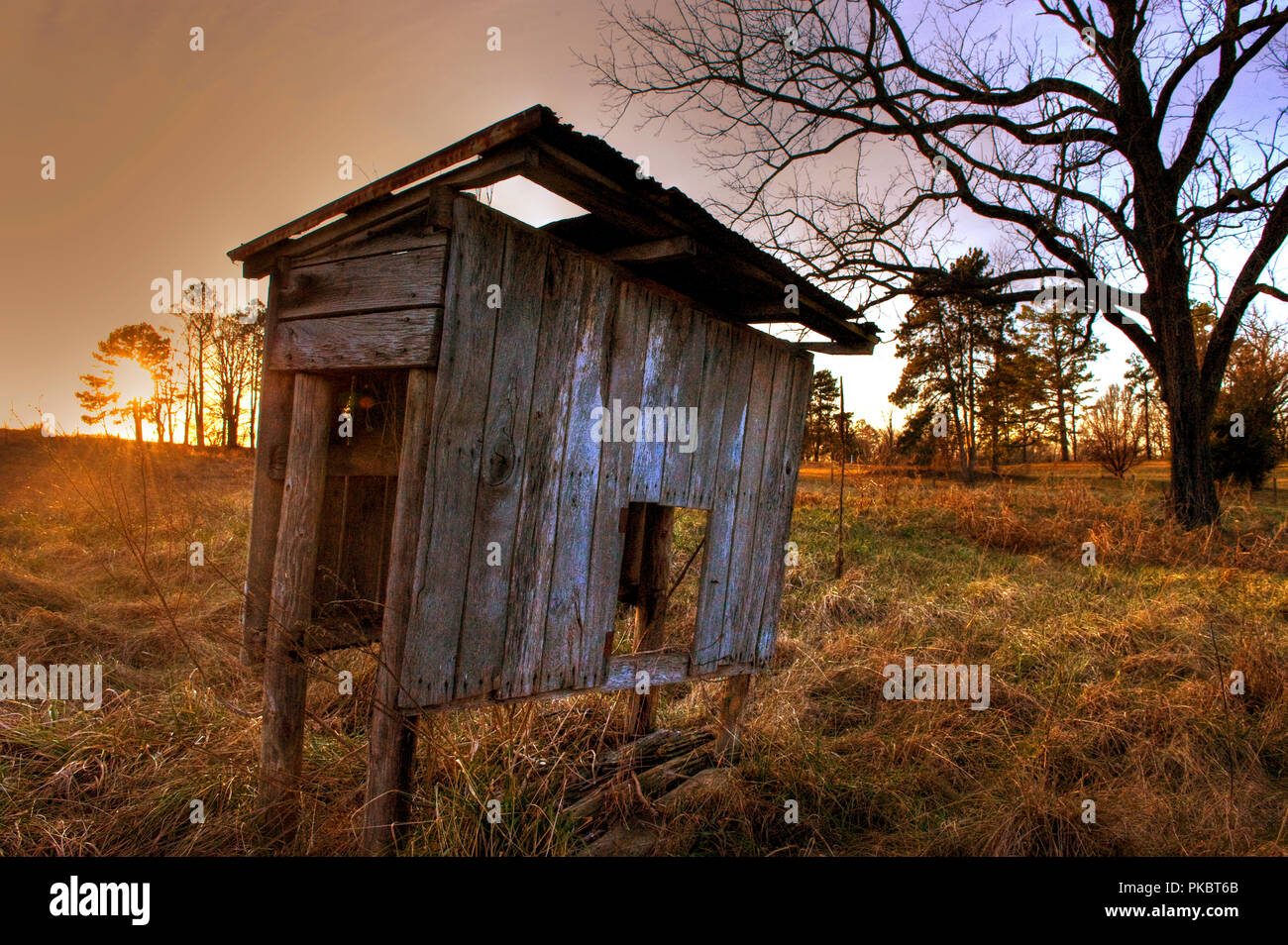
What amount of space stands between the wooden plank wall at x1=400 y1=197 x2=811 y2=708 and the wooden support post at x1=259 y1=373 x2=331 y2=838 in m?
1.09

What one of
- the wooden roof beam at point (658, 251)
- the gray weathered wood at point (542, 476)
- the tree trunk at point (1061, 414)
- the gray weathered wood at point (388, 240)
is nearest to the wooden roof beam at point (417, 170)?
the gray weathered wood at point (388, 240)

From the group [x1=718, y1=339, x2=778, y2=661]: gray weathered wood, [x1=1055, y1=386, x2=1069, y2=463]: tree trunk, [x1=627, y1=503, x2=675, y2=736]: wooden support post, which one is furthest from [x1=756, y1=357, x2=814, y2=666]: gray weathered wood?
[x1=1055, y1=386, x2=1069, y2=463]: tree trunk

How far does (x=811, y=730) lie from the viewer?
5.34m

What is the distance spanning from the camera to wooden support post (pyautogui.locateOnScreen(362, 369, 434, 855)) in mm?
2738

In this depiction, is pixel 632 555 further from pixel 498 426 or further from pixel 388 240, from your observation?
pixel 388 240

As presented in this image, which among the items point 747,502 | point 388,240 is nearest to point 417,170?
point 388,240

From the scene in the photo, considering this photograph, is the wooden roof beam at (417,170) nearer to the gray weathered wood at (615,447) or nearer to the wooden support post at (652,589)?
the gray weathered wood at (615,447)

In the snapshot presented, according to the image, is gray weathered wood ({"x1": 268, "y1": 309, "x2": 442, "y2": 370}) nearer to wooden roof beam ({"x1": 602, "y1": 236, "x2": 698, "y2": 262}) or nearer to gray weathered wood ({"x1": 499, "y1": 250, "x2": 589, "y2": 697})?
gray weathered wood ({"x1": 499, "y1": 250, "x2": 589, "y2": 697})

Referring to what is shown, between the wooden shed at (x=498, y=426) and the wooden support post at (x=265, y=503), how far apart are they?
12mm

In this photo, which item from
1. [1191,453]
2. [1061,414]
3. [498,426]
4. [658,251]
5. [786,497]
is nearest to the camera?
[498,426]

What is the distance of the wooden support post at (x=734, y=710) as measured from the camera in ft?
15.3

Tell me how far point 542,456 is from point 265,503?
177 cm
